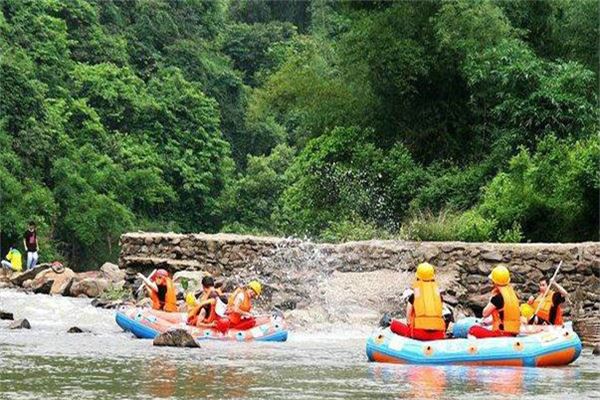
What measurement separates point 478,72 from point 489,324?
40.4 ft

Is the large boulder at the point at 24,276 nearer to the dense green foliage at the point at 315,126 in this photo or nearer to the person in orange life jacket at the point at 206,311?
the dense green foliage at the point at 315,126

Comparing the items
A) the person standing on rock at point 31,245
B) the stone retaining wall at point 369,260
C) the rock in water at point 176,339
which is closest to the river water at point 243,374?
the rock in water at point 176,339

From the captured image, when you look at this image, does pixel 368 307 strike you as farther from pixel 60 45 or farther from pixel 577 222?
pixel 60 45

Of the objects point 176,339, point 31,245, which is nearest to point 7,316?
point 176,339

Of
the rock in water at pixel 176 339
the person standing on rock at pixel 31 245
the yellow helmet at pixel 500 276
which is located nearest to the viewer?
the yellow helmet at pixel 500 276

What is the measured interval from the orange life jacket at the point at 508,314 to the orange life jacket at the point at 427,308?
591 millimetres

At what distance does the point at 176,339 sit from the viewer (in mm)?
17375

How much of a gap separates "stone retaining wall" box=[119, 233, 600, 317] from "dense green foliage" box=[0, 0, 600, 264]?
6.37 feet

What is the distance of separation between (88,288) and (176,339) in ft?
27.0

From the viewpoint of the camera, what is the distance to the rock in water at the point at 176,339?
17.3 metres

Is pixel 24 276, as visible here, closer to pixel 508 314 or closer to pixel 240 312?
pixel 240 312

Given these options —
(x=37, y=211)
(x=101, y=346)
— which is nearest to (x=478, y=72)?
(x=101, y=346)

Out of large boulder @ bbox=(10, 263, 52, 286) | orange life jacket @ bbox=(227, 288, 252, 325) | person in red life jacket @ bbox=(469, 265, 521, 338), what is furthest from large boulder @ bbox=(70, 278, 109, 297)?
person in red life jacket @ bbox=(469, 265, 521, 338)

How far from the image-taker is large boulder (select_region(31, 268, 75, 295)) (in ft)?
84.4
